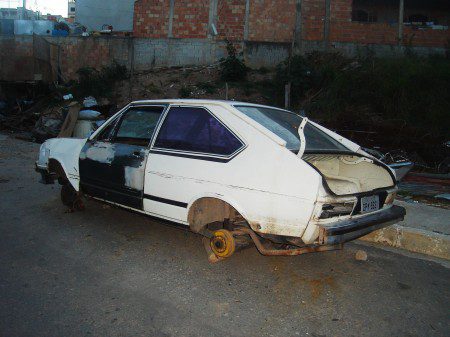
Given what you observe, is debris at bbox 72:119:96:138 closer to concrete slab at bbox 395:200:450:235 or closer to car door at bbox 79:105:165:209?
car door at bbox 79:105:165:209

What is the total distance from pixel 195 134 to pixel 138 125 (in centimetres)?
93

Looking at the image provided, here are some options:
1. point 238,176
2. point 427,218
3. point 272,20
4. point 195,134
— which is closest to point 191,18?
point 272,20

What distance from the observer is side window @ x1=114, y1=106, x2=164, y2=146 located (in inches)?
173

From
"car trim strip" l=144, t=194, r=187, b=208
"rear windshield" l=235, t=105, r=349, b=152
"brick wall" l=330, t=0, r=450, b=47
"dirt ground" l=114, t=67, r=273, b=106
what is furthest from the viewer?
"brick wall" l=330, t=0, r=450, b=47

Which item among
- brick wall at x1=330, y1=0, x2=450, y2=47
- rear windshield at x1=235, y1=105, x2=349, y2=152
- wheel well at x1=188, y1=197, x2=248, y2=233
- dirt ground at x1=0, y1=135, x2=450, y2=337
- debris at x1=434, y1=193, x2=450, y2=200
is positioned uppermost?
brick wall at x1=330, y1=0, x2=450, y2=47

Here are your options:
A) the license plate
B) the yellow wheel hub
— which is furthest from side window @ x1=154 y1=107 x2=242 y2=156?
the license plate

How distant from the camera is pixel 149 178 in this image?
414 cm

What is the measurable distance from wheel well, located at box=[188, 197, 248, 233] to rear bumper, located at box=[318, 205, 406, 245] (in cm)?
78

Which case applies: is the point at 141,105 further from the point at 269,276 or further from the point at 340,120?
the point at 340,120

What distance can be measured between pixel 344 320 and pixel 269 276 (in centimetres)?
87

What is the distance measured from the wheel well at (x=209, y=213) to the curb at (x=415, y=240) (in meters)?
2.03

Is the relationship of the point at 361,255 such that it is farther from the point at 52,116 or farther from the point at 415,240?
the point at 52,116

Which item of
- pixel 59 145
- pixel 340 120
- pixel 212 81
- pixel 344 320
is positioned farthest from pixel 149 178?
pixel 212 81

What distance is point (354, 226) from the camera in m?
3.43
